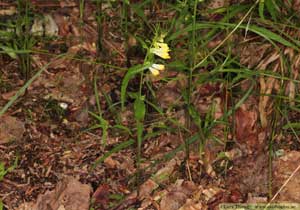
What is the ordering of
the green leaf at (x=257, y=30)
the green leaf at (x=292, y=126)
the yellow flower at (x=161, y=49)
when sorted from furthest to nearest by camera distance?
the green leaf at (x=292, y=126)
the green leaf at (x=257, y=30)
the yellow flower at (x=161, y=49)

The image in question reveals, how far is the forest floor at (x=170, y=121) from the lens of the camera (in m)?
2.16

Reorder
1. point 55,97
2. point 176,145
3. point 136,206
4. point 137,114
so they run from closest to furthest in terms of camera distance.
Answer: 1. point 137,114
2. point 136,206
3. point 176,145
4. point 55,97

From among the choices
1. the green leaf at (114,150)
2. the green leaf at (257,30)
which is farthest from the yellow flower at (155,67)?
the green leaf at (114,150)

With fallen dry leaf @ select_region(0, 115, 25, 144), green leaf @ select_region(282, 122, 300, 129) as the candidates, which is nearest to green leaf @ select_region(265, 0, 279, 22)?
green leaf @ select_region(282, 122, 300, 129)

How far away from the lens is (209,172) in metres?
2.24

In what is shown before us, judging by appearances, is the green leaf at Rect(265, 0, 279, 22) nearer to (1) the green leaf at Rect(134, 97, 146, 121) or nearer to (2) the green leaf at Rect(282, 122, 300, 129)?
(2) the green leaf at Rect(282, 122, 300, 129)

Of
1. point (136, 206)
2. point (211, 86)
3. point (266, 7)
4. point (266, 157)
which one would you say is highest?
point (266, 7)

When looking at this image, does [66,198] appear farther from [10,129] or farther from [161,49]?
[161,49]

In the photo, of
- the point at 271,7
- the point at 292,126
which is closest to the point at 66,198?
the point at 292,126

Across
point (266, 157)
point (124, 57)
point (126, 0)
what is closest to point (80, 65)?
point (124, 57)

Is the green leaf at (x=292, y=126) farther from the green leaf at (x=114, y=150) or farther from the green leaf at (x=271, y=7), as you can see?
the green leaf at (x=114, y=150)

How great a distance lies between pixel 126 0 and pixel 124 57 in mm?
440

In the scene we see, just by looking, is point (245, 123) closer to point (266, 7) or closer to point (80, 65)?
point (266, 7)

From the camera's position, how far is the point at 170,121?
92.0 inches
